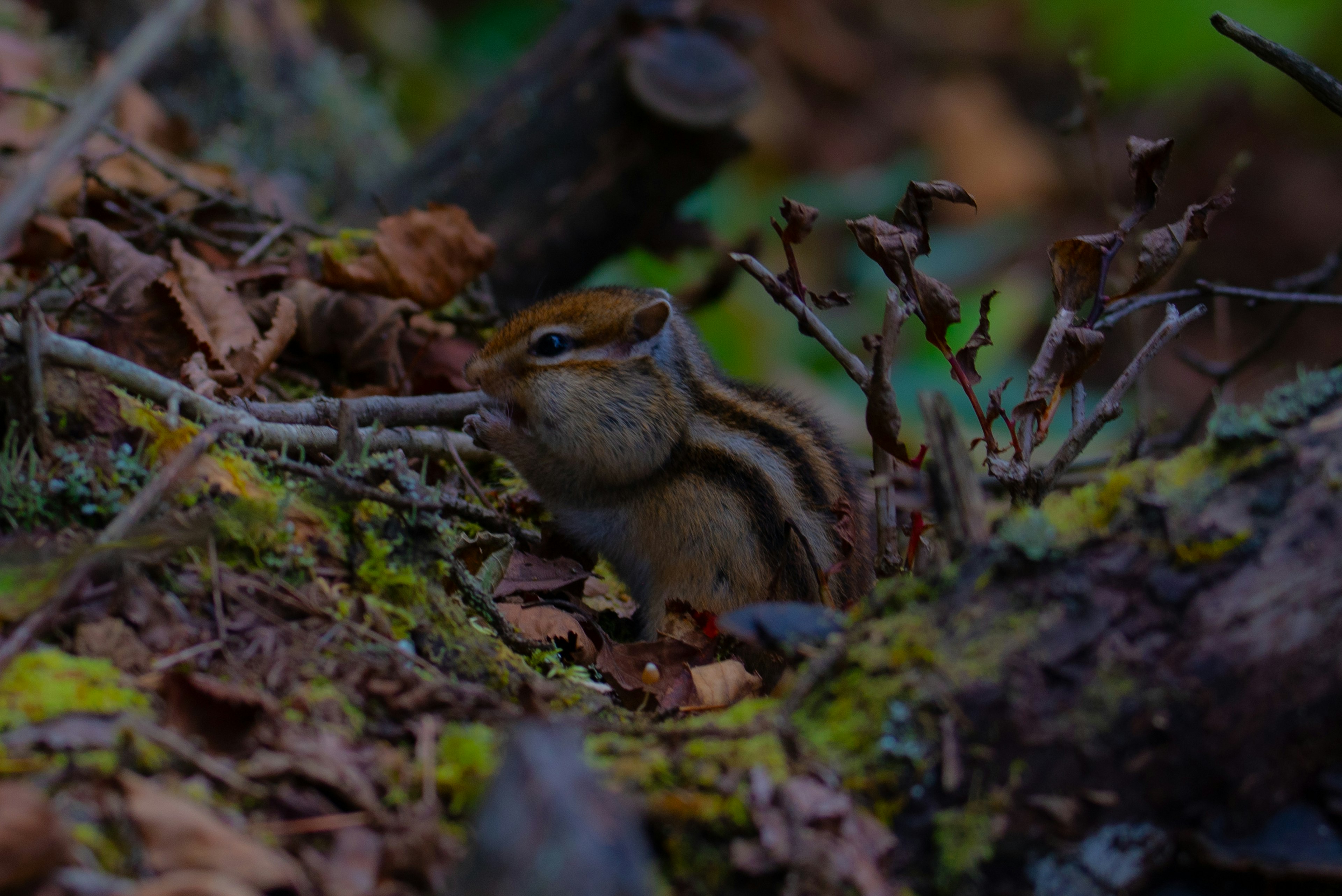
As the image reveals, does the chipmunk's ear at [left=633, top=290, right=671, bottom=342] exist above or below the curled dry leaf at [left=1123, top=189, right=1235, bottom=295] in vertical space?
below

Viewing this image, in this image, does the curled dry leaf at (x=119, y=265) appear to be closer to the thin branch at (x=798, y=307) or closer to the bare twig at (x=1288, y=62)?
the thin branch at (x=798, y=307)

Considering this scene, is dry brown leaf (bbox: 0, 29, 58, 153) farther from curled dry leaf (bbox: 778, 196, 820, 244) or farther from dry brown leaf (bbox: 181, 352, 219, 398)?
curled dry leaf (bbox: 778, 196, 820, 244)

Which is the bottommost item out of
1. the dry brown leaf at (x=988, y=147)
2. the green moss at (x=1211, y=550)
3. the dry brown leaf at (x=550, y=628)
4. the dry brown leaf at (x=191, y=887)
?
the dry brown leaf at (x=988, y=147)

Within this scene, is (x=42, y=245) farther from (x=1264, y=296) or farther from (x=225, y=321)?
(x=1264, y=296)

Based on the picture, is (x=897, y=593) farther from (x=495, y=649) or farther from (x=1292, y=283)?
(x=1292, y=283)

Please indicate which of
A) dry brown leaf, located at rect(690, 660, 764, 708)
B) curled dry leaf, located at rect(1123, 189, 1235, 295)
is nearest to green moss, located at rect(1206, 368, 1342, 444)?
curled dry leaf, located at rect(1123, 189, 1235, 295)

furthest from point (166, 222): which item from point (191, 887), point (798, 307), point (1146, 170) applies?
point (1146, 170)

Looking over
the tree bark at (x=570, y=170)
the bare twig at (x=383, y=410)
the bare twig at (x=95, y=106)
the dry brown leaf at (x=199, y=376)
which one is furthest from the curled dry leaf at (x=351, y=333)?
the bare twig at (x=95, y=106)

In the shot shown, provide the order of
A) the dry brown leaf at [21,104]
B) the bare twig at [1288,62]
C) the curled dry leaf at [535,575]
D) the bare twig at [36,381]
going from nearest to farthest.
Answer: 1. the bare twig at [36,381]
2. the bare twig at [1288,62]
3. the curled dry leaf at [535,575]
4. the dry brown leaf at [21,104]
